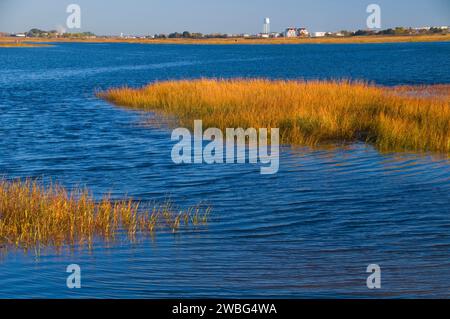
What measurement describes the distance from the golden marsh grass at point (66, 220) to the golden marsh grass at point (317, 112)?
323 inches

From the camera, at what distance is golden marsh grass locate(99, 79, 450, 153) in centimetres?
1742

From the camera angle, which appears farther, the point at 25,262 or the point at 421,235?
the point at 421,235

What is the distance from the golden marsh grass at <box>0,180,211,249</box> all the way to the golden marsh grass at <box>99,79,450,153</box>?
8192 mm

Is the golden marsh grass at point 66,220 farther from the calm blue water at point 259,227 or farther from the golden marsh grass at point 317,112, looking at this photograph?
the golden marsh grass at point 317,112

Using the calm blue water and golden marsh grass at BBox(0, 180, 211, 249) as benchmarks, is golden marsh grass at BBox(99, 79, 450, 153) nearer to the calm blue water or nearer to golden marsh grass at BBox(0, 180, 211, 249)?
the calm blue water

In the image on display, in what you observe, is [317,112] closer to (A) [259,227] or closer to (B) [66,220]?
(A) [259,227]

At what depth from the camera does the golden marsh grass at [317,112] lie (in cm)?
1742

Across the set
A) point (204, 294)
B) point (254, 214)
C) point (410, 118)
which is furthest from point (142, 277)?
point (410, 118)

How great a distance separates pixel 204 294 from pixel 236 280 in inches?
22.3

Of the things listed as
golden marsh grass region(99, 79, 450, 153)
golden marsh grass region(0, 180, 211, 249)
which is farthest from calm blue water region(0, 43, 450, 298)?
golden marsh grass region(99, 79, 450, 153)

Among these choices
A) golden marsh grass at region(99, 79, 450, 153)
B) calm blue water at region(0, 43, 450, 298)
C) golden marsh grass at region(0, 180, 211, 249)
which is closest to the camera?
calm blue water at region(0, 43, 450, 298)

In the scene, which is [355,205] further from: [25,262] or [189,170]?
[25,262]

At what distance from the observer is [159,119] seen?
2445cm

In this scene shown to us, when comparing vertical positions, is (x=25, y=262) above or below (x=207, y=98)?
below
